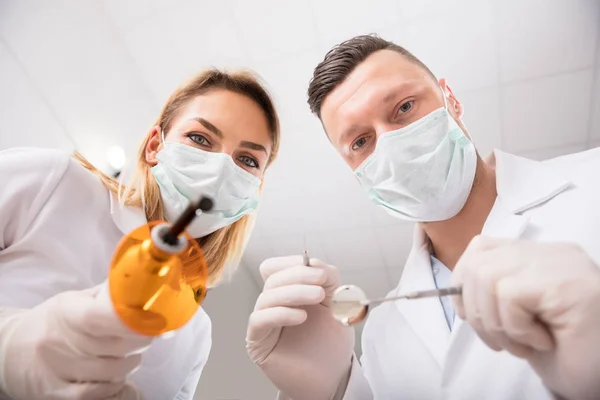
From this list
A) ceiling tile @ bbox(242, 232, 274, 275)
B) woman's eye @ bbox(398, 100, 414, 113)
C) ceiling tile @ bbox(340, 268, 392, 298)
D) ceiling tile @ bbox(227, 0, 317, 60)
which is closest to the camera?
woman's eye @ bbox(398, 100, 414, 113)

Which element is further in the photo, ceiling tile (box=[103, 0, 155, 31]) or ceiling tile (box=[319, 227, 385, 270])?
ceiling tile (box=[319, 227, 385, 270])

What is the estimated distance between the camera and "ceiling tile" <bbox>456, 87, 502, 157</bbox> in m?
2.10

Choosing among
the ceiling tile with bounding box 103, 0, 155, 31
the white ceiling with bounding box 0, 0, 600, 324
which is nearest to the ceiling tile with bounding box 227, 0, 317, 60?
the white ceiling with bounding box 0, 0, 600, 324

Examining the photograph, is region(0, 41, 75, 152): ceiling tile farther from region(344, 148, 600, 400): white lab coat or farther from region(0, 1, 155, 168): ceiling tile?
region(344, 148, 600, 400): white lab coat

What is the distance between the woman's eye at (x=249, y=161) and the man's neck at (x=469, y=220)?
62 cm

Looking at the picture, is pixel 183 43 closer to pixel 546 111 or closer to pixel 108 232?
pixel 108 232

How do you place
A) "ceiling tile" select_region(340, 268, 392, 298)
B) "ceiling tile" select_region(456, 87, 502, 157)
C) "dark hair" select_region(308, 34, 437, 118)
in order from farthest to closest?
"ceiling tile" select_region(340, 268, 392, 298) → "ceiling tile" select_region(456, 87, 502, 157) → "dark hair" select_region(308, 34, 437, 118)

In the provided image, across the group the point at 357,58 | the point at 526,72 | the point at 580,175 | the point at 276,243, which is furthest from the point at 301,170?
the point at 580,175

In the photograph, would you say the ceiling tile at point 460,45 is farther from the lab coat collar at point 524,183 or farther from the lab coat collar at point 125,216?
the lab coat collar at point 125,216

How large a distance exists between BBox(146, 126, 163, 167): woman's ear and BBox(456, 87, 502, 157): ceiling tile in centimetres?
164

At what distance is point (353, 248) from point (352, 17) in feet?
Answer: 5.83

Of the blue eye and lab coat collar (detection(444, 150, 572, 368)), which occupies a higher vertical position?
the blue eye

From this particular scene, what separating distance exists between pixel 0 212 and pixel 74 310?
489 mm

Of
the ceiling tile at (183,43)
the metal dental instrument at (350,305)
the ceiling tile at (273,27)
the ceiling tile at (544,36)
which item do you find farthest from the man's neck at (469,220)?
the ceiling tile at (183,43)
